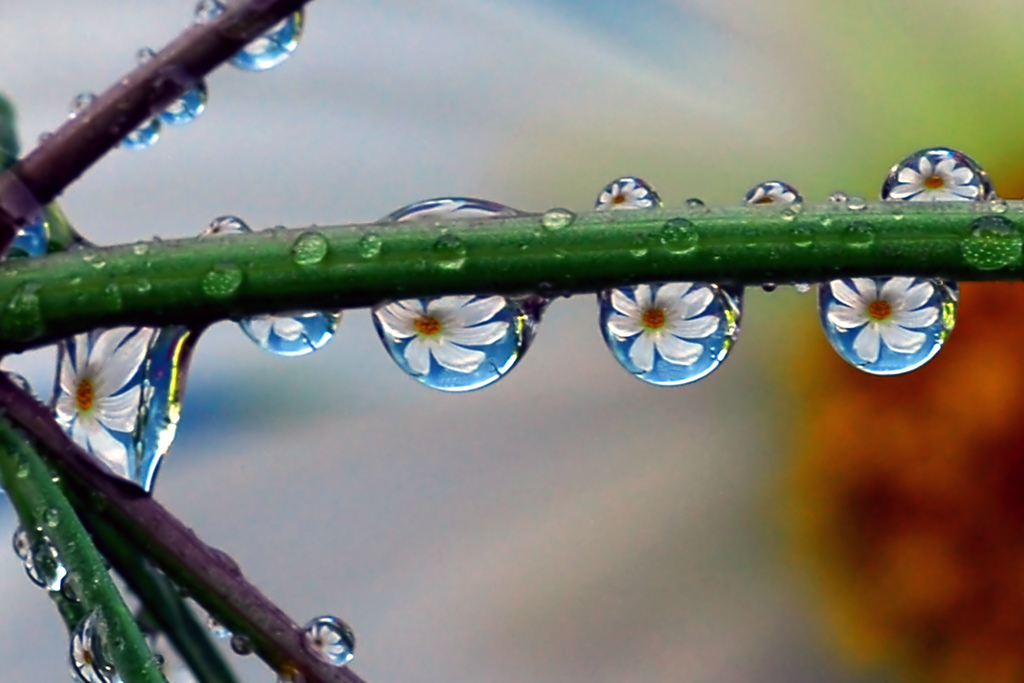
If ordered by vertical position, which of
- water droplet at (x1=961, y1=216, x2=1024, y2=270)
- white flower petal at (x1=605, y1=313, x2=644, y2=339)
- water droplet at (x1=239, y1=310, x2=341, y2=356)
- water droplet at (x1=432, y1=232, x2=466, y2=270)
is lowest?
white flower petal at (x1=605, y1=313, x2=644, y2=339)

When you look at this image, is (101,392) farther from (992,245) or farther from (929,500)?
(929,500)

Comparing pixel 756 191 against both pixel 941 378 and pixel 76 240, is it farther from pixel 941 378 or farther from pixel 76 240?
pixel 941 378

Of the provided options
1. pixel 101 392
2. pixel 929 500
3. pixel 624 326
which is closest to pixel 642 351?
pixel 624 326

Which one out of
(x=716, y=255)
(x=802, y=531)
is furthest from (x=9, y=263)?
(x=802, y=531)

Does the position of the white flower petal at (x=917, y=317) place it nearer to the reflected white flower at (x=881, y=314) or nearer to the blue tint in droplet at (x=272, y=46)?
the reflected white flower at (x=881, y=314)

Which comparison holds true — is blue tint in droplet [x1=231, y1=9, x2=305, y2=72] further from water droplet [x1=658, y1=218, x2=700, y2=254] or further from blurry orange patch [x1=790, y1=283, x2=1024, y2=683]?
blurry orange patch [x1=790, y1=283, x2=1024, y2=683]

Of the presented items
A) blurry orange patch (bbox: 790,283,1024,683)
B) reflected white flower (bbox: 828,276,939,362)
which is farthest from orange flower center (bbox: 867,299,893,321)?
blurry orange patch (bbox: 790,283,1024,683)
